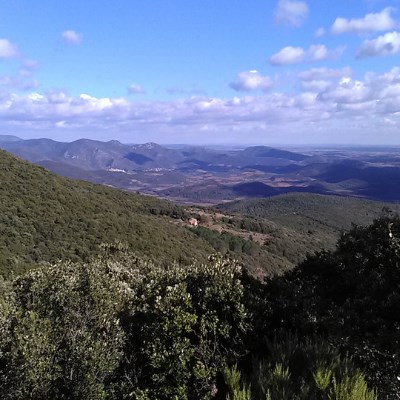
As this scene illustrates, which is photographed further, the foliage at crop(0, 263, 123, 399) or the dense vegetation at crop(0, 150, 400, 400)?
the foliage at crop(0, 263, 123, 399)

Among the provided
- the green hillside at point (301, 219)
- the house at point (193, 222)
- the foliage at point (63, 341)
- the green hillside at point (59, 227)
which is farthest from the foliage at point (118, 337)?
the house at point (193, 222)

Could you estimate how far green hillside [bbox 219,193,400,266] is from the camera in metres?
82.5

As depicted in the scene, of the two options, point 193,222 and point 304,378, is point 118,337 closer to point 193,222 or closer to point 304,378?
point 304,378

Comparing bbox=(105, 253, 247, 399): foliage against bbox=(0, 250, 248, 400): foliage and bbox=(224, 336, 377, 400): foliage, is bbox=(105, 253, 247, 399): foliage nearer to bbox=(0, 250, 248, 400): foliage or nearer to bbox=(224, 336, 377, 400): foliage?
bbox=(0, 250, 248, 400): foliage

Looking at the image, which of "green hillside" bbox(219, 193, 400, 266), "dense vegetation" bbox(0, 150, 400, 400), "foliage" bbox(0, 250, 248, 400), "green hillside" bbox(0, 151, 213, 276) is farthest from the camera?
"green hillside" bbox(219, 193, 400, 266)

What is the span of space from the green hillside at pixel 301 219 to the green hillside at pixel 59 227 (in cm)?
2514

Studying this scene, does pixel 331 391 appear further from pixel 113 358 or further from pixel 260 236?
pixel 260 236

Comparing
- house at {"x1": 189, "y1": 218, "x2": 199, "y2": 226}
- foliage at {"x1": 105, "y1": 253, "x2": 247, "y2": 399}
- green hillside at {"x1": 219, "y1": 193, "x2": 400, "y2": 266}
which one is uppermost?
foliage at {"x1": 105, "y1": 253, "x2": 247, "y2": 399}

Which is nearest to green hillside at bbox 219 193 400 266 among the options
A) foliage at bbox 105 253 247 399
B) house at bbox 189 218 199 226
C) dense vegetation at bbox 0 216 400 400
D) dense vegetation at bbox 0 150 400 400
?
house at bbox 189 218 199 226

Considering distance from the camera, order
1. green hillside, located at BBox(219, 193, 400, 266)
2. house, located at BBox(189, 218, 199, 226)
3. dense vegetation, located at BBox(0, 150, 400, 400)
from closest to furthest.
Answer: dense vegetation, located at BBox(0, 150, 400, 400)
house, located at BBox(189, 218, 199, 226)
green hillside, located at BBox(219, 193, 400, 266)

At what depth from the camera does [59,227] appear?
42594 millimetres

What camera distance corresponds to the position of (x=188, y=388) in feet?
29.7

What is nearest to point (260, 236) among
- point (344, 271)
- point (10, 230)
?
point (10, 230)

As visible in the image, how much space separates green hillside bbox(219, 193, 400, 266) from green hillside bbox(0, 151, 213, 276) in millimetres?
25141
